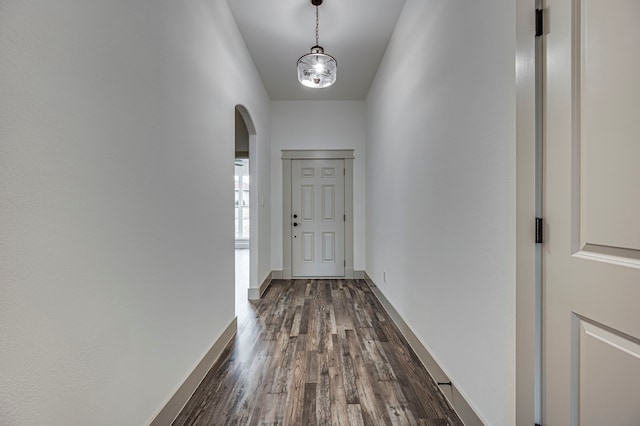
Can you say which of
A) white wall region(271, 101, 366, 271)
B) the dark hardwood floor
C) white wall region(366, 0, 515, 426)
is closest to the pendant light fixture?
white wall region(366, 0, 515, 426)

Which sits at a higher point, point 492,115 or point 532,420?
point 492,115

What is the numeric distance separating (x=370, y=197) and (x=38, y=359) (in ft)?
13.5

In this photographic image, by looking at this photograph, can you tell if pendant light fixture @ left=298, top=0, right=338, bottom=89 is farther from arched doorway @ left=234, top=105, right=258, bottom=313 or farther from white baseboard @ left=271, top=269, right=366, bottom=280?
white baseboard @ left=271, top=269, right=366, bottom=280

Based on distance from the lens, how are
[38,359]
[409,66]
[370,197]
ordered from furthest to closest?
[370,197], [409,66], [38,359]

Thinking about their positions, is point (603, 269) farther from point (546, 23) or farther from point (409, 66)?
point (409, 66)

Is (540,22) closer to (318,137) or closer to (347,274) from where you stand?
(318,137)

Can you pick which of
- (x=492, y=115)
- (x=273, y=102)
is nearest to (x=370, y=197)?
(x=273, y=102)

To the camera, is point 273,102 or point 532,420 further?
point 273,102

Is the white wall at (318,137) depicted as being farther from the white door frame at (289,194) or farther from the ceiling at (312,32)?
the ceiling at (312,32)

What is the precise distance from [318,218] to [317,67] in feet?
8.80

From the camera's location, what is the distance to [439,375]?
195 centimetres

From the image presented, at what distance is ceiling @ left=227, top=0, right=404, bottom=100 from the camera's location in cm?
279

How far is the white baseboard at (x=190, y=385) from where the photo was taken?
1.55m

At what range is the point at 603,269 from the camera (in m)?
0.90
